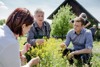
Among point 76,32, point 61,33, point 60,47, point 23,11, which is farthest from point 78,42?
point 61,33

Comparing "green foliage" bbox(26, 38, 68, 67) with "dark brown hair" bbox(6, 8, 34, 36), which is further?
"green foliage" bbox(26, 38, 68, 67)

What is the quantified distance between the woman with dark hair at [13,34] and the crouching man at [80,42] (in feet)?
12.7

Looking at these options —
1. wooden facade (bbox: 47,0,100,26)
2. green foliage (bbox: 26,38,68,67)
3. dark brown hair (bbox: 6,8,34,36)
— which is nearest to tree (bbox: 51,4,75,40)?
wooden facade (bbox: 47,0,100,26)

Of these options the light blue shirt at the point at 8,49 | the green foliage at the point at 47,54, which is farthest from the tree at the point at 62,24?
the light blue shirt at the point at 8,49

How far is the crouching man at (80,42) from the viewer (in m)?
7.87

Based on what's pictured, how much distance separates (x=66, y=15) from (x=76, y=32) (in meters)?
30.5

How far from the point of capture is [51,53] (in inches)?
238

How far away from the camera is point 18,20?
3.79 meters

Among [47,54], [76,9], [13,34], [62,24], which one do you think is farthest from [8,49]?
[76,9]

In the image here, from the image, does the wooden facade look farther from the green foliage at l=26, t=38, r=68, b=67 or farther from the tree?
the green foliage at l=26, t=38, r=68, b=67

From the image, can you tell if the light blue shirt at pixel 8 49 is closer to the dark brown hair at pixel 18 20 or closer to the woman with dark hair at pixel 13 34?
the woman with dark hair at pixel 13 34

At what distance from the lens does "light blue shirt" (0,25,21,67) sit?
11.5ft

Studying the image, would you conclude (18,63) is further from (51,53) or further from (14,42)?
(51,53)

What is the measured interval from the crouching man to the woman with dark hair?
388cm
